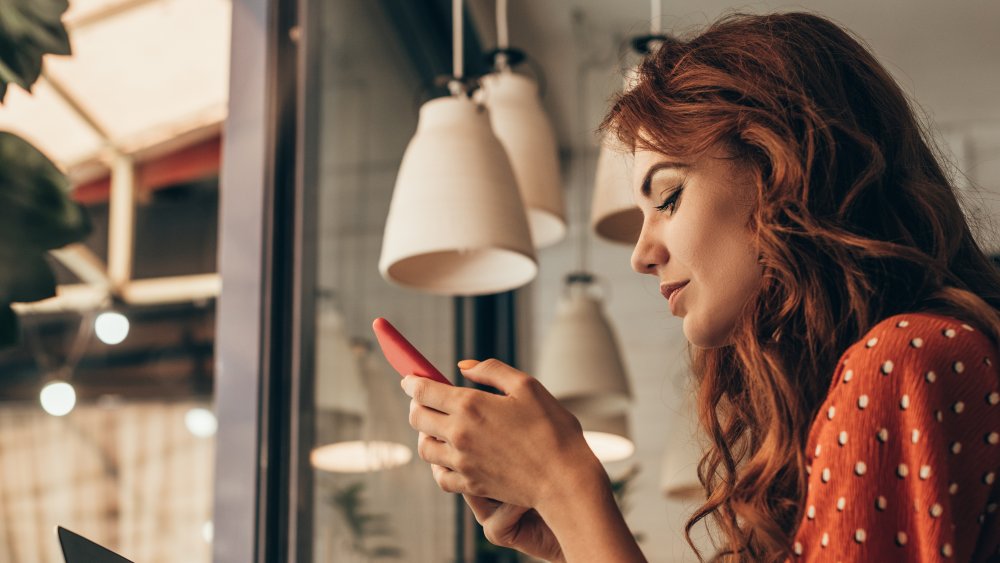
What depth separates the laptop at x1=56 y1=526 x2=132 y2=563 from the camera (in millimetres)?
812

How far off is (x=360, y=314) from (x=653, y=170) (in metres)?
1.38

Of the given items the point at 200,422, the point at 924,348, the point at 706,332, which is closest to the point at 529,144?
the point at 200,422

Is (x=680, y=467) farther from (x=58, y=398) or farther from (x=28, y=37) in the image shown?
(x=28, y=37)

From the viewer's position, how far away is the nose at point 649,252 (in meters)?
1.12

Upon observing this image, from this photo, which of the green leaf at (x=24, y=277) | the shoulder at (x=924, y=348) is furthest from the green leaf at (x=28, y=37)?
the shoulder at (x=924, y=348)

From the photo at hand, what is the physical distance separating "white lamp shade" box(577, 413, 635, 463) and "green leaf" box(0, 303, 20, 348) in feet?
5.73

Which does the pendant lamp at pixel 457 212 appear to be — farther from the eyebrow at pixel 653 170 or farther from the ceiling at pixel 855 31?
the ceiling at pixel 855 31

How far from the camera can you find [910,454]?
0.78 m

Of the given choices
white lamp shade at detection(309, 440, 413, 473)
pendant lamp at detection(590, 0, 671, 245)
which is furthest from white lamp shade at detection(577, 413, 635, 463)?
pendant lamp at detection(590, 0, 671, 245)

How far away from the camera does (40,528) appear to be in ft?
4.44

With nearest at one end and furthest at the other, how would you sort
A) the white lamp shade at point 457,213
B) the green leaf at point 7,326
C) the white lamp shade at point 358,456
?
the green leaf at point 7,326, the white lamp shade at point 457,213, the white lamp shade at point 358,456

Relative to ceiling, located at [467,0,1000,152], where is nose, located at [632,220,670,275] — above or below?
below

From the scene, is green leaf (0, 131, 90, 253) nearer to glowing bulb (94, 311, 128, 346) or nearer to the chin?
glowing bulb (94, 311, 128, 346)

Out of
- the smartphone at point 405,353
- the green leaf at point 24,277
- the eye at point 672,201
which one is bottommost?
the smartphone at point 405,353
